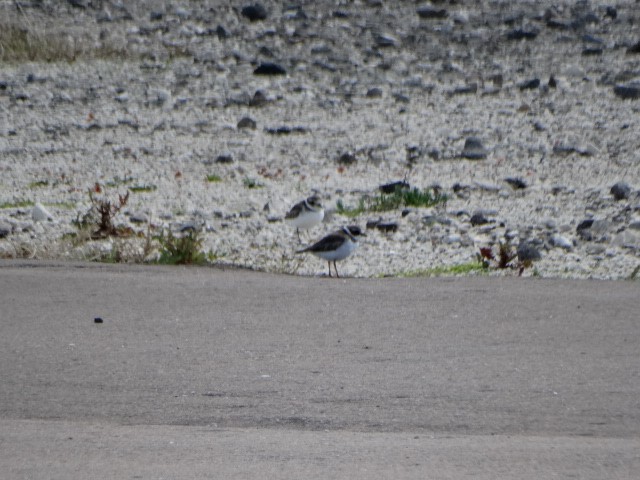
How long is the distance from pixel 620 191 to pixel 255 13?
11047mm

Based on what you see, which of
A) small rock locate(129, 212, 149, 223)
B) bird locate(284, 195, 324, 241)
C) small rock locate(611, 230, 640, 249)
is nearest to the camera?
small rock locate(611, 230, 640, 249)

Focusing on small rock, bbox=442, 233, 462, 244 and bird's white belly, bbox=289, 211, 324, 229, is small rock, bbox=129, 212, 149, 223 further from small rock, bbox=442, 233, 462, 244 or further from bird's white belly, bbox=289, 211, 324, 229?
small rock, bbox=442, 233, 462, 244

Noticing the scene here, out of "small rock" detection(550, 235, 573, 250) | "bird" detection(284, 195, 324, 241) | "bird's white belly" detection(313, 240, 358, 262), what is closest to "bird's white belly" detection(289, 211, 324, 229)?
"bird" detection(284, 195, 324, 241)

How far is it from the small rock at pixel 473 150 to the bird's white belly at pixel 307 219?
13.8 ft

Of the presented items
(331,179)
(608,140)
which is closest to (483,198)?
(331,179)

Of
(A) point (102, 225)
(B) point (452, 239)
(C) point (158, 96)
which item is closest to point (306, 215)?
(B) point (452, 239)

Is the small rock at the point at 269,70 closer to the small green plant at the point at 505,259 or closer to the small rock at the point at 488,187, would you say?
the small rock at the point at 488,187

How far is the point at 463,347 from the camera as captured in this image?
21.9ft

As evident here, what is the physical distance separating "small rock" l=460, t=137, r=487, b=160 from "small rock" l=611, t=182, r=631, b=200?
102 inches

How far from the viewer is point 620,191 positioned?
1186cm

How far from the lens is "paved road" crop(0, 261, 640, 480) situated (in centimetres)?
495

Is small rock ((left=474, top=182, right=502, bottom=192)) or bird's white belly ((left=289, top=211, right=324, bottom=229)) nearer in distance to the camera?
bird's white belly ((left=289, top=211, right=324, bottom=229))

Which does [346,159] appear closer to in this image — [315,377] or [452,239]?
[452,239]

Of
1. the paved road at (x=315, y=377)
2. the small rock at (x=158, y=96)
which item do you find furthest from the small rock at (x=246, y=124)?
the paved road at (x=315, y=377)
